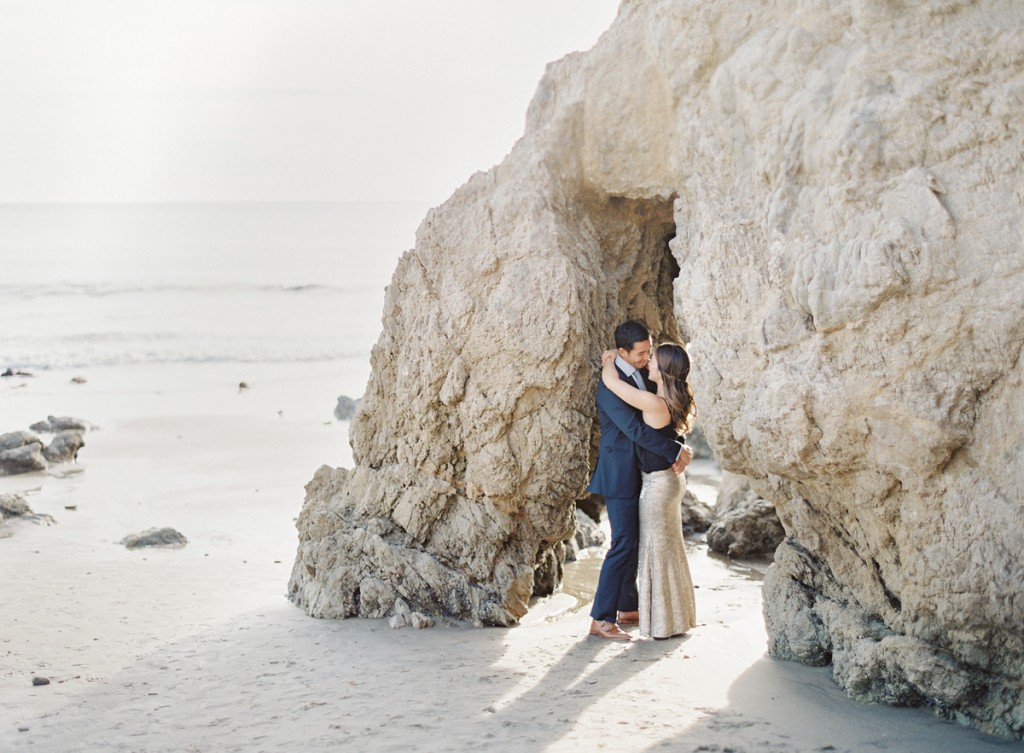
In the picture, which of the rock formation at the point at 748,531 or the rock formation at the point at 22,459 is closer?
the rock formation at the point at 748,531

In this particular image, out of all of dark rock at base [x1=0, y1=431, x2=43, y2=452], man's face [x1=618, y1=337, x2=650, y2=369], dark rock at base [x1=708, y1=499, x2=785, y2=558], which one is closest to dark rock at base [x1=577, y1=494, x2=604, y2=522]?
dark rock at base [x1=708, y1=499, x2=785, y2=558]

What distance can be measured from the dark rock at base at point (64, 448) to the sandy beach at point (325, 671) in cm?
272

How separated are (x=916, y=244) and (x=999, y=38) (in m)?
1.02

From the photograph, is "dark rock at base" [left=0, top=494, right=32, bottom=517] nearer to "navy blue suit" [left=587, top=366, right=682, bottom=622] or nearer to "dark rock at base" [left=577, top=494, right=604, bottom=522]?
"dark rock at base" [left=577, top=494, right=604, bottom=522]

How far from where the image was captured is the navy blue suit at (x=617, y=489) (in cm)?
678

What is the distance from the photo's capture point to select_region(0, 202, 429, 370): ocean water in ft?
98.5

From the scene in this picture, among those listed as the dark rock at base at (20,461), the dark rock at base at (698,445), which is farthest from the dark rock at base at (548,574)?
the dark rock at base at (20,461)

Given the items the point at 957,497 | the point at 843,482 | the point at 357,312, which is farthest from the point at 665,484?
the point at 357,312

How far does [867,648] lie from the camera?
18.3ft

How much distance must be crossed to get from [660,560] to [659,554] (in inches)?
1.5

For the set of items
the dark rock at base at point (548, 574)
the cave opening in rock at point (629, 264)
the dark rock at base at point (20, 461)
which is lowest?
the dark rock at base at point (548, 574)

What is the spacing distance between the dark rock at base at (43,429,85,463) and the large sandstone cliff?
6.70 m

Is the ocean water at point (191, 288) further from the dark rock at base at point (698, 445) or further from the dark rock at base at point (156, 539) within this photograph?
the dark rock at base at point (156, 539)

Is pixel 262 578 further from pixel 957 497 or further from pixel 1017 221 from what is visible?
pixel 1017 221
